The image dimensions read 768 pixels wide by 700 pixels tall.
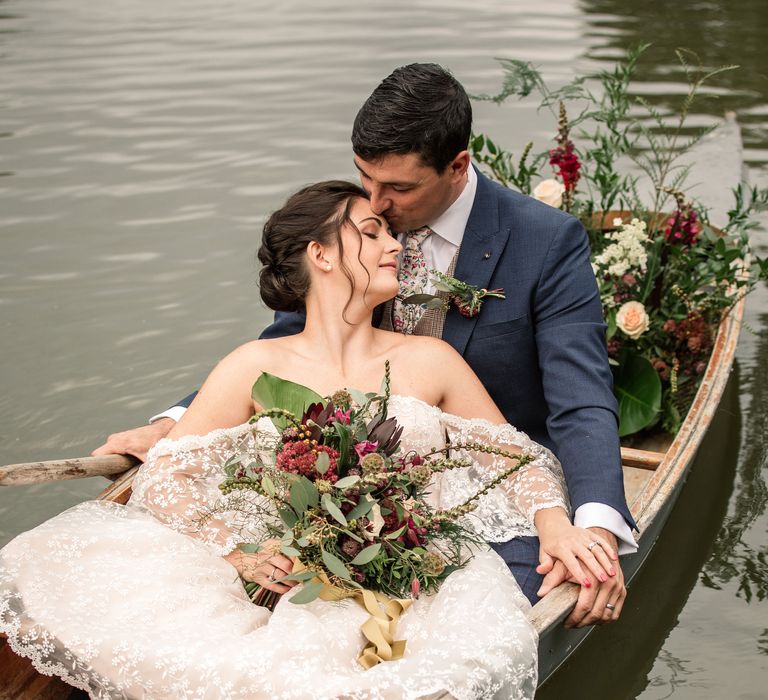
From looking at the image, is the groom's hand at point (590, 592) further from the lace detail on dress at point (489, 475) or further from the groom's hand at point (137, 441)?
the groom's hand at point (137, 441)

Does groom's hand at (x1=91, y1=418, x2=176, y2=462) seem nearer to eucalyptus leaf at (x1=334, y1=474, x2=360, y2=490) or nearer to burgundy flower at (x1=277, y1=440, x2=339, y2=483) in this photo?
burgundy flower at (x1=277, y1=440, x2=339, y2=483)

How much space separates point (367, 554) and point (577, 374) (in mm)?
1064

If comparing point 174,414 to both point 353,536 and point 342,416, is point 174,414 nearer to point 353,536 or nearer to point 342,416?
point 342,416

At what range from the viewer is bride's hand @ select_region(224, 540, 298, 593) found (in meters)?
2.85

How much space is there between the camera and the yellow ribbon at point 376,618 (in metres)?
2.62

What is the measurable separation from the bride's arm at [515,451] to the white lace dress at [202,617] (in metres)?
0.05

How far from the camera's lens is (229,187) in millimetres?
8148

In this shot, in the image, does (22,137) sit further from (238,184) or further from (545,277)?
(545,277)

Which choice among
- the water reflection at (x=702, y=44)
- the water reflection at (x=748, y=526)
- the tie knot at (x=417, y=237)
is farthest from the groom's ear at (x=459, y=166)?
the water reflection at (x=702, y=44)

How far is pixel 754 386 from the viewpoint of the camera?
5.84 m

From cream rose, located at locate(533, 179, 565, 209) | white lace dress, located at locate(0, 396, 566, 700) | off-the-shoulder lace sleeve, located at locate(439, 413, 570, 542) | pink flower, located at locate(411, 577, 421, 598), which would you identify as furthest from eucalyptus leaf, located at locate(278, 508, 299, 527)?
cream rose, located at locate(533, 179, 565, 209)

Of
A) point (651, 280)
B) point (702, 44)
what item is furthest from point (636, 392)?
point (702, 44)

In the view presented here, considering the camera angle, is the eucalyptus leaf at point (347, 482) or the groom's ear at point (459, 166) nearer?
the eucalyptus leaf at point (347, 482)

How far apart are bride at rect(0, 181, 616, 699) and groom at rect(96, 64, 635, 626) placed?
0.12 m
